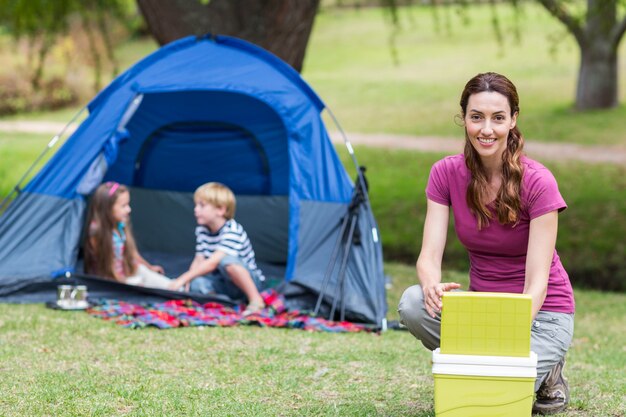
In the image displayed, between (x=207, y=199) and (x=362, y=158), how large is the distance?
24.2 feet

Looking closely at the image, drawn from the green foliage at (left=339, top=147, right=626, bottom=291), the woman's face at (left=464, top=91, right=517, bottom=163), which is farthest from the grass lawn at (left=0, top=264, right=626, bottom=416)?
the green foliage at (left=339, top=147, right=626, bottom=291)

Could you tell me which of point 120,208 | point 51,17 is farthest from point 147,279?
point 51,17

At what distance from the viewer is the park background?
3305 millimetres

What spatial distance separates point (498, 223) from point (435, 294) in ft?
1.09

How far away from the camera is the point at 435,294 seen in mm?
2756

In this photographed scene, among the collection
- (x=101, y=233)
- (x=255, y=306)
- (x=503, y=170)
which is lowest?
(x=255, y=306)

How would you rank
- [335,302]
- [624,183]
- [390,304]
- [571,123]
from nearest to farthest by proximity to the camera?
[335,302] < [390,304] < [624,183] < [571,123]

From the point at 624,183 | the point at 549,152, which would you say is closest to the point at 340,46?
the point at 549,152

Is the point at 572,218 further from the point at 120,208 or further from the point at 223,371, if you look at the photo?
the point at 223,371

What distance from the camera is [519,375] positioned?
247 cm

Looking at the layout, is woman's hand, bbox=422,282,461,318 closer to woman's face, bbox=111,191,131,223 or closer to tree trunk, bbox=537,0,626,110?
woman's face, bbox=111,191,131,223

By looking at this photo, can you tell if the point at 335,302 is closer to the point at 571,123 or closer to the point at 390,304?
the point at 390,304

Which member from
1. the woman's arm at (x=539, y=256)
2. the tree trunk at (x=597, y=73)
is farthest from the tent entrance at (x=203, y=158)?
the tree trunk at (x=597, y=73)

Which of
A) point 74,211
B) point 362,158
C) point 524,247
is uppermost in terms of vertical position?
point 524,247
